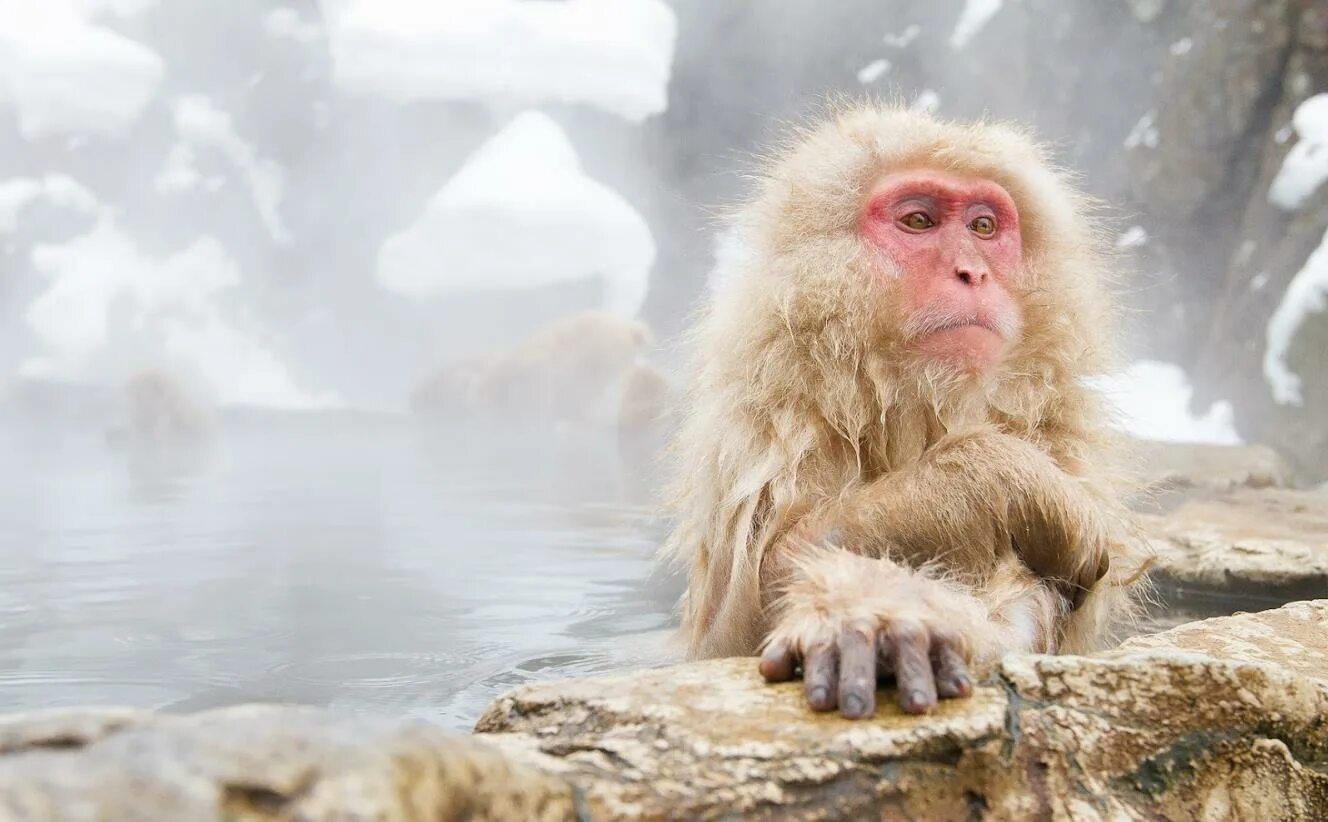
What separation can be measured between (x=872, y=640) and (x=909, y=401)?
0.73 meters

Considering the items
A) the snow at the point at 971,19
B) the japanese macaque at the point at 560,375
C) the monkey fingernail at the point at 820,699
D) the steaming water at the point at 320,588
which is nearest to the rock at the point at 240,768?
the monkey fingernail at the point at 820,699

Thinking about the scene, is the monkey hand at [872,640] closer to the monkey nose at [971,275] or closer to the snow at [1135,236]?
the monkey nose at [971,275]

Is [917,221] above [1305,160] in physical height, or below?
below

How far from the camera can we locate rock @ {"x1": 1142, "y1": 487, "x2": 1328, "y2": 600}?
2.97 metres

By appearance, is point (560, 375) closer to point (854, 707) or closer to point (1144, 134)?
point (1144, 134)

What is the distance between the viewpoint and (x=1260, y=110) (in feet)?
28.2

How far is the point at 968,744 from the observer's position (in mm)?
1203

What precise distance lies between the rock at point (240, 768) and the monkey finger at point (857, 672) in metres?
0.42

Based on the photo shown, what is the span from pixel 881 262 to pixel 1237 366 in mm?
6861

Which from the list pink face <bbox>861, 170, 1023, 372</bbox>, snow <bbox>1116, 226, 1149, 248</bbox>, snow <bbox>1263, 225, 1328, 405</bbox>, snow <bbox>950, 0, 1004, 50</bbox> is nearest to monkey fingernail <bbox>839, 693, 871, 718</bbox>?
pink face <bbox>861, 170, 1023, 372</bbox>

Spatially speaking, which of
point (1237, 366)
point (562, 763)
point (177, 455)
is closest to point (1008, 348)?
point (562, 763)

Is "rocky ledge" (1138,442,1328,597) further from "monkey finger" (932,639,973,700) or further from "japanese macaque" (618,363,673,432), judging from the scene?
"japanese macaque" (618,363,673,432)

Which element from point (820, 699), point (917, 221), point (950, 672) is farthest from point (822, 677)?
point (917, 221)

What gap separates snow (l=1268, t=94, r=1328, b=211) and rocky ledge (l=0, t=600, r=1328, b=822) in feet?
23.7
